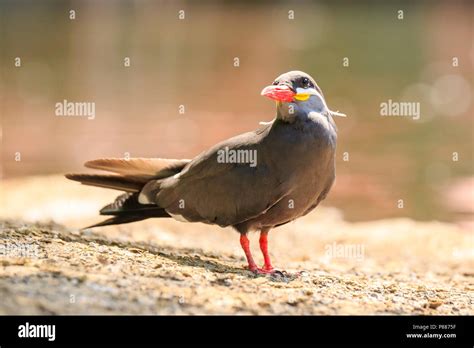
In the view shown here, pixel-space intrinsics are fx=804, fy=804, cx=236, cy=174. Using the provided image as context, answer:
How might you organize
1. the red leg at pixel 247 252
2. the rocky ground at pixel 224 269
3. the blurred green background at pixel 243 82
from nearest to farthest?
the rocky ground at pixel 224 269 → the red leg at pixel 247 252 → the blurred green background at pixel 243 82

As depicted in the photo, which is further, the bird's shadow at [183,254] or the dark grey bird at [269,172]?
the bird's shadow at [183,254]

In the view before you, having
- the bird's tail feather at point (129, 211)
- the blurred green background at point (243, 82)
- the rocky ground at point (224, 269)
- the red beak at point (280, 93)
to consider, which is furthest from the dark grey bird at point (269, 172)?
the blurred green background at point (243, 82)

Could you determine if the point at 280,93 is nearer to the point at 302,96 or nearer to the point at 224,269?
the point at 302,96

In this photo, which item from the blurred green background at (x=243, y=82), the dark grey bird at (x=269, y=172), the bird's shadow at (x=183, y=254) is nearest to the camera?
the dark grey bird at (x=269, y=172)

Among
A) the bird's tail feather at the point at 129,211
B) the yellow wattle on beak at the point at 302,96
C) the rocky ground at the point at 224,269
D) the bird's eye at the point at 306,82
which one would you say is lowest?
the rocky ground at the point at 224,269

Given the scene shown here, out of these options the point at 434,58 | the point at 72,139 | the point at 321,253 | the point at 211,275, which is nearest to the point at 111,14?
the point at 434,58

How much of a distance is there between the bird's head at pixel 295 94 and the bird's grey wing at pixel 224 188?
0.31m

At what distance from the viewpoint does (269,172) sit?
20.7 feet

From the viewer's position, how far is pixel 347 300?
6008 mm

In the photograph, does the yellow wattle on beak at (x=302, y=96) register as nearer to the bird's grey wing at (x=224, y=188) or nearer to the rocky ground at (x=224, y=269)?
the bird's grey wing at (x=224, y=188)

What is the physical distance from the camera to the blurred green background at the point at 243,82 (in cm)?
1442

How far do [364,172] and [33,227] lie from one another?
7.86 metres

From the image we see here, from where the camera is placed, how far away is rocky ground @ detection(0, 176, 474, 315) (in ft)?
17.1

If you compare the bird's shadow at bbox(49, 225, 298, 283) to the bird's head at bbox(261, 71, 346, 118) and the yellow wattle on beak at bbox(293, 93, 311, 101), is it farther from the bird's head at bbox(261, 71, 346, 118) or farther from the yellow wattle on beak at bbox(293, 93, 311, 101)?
the yellow wattle on beak at bbox(293, 93, 311, 101)
